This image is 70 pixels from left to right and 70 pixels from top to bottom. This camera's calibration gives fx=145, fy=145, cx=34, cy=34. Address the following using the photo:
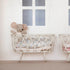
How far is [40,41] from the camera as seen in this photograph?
3844 mm

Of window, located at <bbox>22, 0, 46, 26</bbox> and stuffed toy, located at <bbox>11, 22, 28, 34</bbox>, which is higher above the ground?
window, located at <bbox>22, 0, 46, 26</bbox>

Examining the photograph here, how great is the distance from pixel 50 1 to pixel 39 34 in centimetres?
98

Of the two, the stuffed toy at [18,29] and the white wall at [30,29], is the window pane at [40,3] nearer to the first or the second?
the white wall at [30,29]

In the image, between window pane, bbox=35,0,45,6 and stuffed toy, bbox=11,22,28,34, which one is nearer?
stuffed toy, bbox=11,22,28,34

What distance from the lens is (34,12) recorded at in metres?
4.13

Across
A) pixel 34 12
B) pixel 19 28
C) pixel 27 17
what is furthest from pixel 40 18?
pixel 19 28

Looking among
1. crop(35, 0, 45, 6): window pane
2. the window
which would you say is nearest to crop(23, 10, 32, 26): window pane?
the window

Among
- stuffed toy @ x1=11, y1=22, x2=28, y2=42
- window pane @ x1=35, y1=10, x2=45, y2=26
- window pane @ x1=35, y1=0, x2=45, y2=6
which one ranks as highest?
window pane @ x1=35, y1=0, x2=45, y2=6

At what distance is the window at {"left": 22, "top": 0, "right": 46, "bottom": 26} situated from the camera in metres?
4.11

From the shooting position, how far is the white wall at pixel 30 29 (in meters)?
4.06

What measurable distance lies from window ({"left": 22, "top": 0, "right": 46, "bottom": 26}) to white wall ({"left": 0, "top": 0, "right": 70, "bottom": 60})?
0.48 feet

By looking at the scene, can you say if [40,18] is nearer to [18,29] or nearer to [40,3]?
[40,3]

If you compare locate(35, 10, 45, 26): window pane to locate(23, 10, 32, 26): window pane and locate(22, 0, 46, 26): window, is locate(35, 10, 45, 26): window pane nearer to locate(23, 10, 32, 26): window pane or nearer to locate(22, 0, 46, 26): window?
locate(22, 0, 46, 26): window

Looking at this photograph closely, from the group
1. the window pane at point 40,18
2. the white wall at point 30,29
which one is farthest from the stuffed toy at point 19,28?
the window pane at point 40,18
